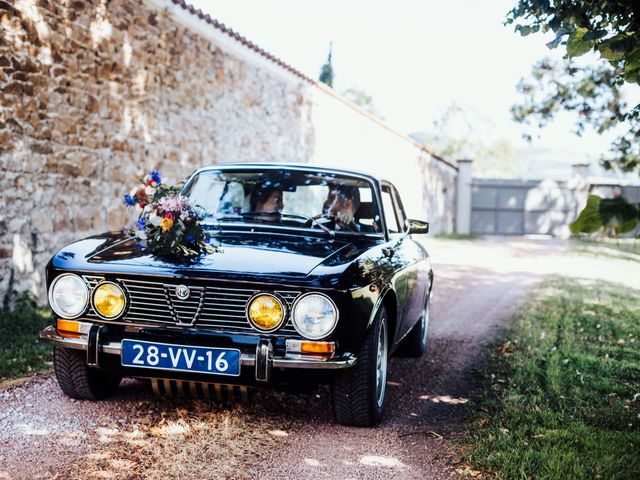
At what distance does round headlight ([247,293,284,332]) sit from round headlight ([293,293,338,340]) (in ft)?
0.35

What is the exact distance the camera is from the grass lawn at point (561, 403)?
3.50 meters

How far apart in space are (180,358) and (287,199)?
5.57ft

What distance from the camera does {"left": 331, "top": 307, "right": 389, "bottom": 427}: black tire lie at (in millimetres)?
3834

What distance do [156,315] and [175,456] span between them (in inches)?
29.0

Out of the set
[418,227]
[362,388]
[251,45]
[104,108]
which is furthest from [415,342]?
[251,45]

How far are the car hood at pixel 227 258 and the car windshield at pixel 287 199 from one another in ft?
1.57

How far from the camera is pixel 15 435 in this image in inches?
146

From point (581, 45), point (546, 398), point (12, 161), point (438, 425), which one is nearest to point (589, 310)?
point (546, 398)

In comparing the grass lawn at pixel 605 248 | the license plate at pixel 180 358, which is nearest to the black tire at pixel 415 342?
the license plate at pixel 180 358

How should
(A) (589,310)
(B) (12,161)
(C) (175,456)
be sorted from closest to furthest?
(C) (175,456)
(B) (12,161)
(A) (589,310)

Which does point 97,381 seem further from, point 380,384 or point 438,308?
point 438,308

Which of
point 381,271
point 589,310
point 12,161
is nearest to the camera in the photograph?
point 381,271

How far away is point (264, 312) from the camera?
3.60m

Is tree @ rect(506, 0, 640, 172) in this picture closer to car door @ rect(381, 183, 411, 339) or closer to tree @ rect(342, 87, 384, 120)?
car door @ rect(381, 183, 411, 339)
